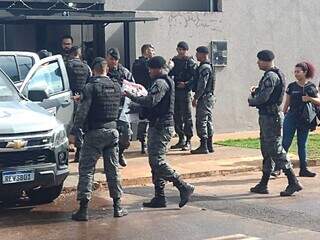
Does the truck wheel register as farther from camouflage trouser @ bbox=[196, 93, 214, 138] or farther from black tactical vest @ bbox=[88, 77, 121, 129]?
camouflage trouser @ bbox=[196, 93, 214, 138]

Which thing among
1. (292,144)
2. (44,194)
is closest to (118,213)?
(44,194)

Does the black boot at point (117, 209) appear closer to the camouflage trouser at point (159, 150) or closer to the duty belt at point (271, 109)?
the camouflage trouser at point (159, 150)

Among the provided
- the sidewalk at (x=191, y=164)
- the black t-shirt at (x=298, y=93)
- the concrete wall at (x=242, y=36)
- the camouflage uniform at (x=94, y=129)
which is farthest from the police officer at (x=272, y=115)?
the concrete wall at (x=242, y=36)

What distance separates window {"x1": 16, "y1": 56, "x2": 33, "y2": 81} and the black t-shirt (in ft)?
12.7

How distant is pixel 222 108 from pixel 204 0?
253 cm

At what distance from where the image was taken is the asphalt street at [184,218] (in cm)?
785

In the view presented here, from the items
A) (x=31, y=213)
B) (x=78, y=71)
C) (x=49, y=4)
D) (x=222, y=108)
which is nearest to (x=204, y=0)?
(x=222, y=108)

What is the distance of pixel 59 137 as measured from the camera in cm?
893

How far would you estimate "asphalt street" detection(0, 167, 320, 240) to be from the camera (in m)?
7.85

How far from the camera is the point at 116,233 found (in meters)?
7.89

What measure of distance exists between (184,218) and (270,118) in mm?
2141

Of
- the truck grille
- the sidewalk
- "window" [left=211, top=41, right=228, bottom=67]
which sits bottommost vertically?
the sidewalk

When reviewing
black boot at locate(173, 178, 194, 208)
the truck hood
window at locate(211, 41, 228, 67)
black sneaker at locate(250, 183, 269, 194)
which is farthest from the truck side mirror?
window at locate(211, 41, 228, 67)

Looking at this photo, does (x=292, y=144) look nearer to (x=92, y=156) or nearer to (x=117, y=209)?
(x=117, y=209)
